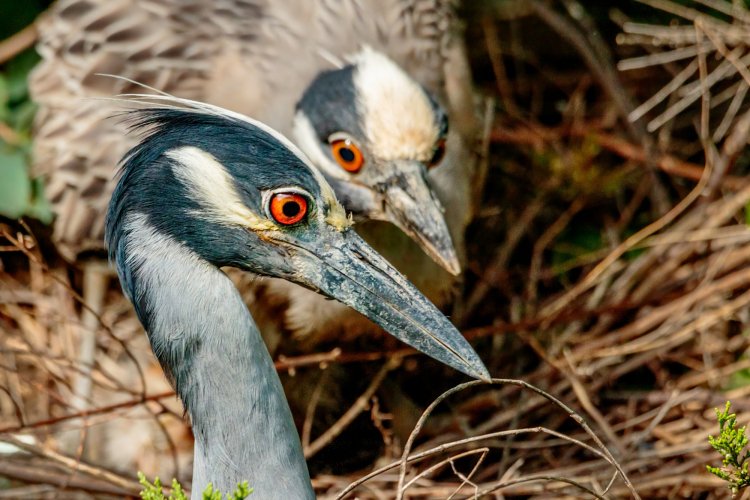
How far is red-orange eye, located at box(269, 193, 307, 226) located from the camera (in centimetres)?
187

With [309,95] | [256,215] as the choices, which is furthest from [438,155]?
[256,215]

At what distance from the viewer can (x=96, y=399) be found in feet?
10.1

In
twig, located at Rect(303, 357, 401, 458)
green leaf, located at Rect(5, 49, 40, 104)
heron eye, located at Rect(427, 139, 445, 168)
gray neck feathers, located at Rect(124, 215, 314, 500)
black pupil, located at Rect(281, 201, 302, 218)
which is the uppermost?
green leaf, located at Rect(5, 49, 40, 104)

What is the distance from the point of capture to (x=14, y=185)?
315 cm

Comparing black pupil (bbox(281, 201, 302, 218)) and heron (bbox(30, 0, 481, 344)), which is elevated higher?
heron (bbox(30, 0, 481, 344))

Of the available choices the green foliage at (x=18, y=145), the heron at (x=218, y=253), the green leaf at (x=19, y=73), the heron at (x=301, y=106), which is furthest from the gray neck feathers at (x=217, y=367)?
the green leaf at (x=19, y=73)

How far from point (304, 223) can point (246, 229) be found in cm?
11

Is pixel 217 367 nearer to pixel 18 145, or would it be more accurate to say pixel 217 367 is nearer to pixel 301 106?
pixel 301 106

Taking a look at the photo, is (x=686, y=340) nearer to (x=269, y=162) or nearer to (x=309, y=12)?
(x=309, y=12)

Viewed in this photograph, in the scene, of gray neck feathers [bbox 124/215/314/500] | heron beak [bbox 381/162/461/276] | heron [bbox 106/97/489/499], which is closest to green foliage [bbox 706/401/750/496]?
heron [bbox 106/97/489/499]

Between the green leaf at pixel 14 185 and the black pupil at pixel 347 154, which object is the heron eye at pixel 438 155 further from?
the green leaf at pixel 14 185

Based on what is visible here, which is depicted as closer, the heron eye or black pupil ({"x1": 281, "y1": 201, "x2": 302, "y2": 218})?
black pupil ({"x1": 281, "y1": 201, "x2": 302, "y2": 218})

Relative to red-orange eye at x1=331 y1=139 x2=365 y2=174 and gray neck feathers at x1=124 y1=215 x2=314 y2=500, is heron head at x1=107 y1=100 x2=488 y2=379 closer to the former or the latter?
gray neck feathers at x1=124 y1=215 x2=314 y2=500

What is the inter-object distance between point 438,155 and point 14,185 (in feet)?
4.42
